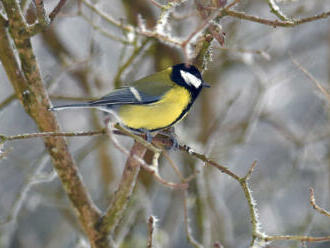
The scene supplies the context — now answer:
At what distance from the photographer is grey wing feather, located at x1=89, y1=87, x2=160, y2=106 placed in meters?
1.95

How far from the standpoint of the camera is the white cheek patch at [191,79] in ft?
6.06

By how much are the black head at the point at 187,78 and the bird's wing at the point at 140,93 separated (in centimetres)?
4

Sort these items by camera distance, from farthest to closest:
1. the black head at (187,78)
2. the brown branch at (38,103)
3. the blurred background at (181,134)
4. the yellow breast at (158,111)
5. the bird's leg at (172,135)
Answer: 1. the blurred background at (181,134)
2. the yellow breast at (158,111)
3. the black head at (187,78)
4. the bird's leg at (172,135)
5. the brown branch at (38,103)

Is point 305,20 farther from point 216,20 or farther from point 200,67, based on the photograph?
point 200,67

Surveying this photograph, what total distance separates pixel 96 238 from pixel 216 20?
87cm

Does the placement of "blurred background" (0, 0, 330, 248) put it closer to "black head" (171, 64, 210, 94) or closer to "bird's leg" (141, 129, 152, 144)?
"black head" (171, 64, 210, 94)

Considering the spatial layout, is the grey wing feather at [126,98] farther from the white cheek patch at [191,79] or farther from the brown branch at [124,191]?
the brown branch at [124,191]

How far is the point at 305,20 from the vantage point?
1240 mm

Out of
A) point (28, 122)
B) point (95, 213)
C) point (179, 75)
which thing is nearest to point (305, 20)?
point (179, 75)

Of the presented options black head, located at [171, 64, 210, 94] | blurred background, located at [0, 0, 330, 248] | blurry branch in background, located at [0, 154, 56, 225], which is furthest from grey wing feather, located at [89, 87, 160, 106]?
blurry branch in background, located at [0, 154, 56, 225]

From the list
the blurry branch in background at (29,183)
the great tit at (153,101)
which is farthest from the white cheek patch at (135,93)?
the blurry branch in background at (29,183)

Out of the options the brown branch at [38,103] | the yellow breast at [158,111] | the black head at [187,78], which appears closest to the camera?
the brown branch at [38,103]

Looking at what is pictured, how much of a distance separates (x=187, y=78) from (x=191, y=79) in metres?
0.03

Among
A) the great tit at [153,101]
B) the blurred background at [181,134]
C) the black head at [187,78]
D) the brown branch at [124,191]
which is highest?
the black head at [187,78]
